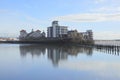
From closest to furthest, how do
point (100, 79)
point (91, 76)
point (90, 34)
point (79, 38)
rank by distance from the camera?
point (100, 79)
point (91, 76)
point (79, 38)
point (90, 34)

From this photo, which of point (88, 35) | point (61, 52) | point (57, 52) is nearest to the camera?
point (61, 52)

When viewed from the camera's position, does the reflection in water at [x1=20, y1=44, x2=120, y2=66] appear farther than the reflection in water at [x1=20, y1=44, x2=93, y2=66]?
Yes

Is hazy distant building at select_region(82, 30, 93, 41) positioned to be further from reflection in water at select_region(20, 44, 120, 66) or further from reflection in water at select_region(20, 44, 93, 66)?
reflection in water at select_region(20, 44, 120, 66)

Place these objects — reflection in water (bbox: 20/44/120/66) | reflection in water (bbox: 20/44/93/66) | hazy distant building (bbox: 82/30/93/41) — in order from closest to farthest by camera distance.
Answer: reflection in water (bbox: 20/44/93/66)
reflection in water (bbox: 20/44/120/66)
hazy distant building (bbox: 82/30/93/41)

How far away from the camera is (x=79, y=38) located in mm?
130750

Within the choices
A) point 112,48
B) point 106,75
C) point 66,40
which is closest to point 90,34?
point 66,40

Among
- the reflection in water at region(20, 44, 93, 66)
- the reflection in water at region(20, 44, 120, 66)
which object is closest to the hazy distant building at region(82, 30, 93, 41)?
the reflection in water at region(20, 44, 93, 66)

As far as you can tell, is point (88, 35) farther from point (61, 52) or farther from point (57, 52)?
point (61, 52)

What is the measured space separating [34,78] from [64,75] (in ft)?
10.5

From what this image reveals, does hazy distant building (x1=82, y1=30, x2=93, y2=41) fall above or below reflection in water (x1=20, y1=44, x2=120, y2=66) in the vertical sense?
above

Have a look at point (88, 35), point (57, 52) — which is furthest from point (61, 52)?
point (88, 35)

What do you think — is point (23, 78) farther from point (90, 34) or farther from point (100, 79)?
point (90, 34)

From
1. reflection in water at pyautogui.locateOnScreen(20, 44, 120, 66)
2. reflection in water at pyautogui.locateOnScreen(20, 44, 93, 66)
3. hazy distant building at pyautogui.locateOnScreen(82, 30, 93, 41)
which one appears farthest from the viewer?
hazy distant building at pyautogui.locateOnScreen(82, 30, 93, 41)

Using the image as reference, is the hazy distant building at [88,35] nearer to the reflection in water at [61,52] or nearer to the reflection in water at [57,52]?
the reflection in water at [57,52]
